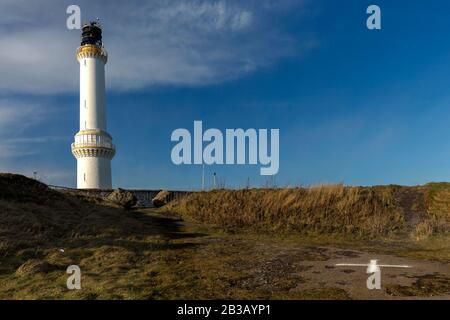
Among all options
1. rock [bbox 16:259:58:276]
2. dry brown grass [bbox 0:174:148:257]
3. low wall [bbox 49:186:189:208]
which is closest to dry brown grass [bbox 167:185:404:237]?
dry brown grass [bbox 0:174:148:257]

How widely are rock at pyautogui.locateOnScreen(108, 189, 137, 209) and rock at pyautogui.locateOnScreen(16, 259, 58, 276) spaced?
1849 centimetres

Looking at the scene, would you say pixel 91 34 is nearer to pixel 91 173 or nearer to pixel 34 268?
pixel 91 173

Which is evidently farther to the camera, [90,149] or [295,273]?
[90,149]

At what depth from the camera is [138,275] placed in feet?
29.0

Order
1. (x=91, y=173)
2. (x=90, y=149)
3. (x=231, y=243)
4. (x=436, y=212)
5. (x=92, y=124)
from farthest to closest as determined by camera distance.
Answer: (x=92, y=124) < (x=91, y=173) < (x=90, y=149) < (x=436, y=212) < (x=231, y=243)

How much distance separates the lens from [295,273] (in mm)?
9273

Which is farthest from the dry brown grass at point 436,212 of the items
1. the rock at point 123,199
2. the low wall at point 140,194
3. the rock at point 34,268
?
the rock at point 123,199

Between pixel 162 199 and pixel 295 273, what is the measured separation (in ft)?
71.3

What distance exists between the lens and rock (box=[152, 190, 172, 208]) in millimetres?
29453

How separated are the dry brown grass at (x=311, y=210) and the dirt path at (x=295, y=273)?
3.64 metres

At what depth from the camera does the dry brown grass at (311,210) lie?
54.6 ft

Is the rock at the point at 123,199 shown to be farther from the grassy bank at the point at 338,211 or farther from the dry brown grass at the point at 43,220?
the grassy bank at the point at 338,211

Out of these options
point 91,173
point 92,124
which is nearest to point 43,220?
point 91,173
